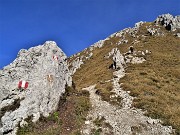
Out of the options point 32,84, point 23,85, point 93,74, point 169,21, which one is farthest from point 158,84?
point 169,21

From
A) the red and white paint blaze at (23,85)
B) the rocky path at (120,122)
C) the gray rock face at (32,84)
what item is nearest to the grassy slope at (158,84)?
the rocky path at (120,122)

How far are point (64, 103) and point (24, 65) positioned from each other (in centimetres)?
611

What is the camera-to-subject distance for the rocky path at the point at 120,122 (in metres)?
27.8

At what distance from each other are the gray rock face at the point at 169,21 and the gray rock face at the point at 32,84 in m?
66.7

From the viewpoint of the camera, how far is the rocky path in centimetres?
2777

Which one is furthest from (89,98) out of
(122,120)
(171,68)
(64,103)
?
(171,68)

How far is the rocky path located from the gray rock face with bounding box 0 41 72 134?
4.38 metres

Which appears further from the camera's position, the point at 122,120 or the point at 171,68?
the point at 171,68

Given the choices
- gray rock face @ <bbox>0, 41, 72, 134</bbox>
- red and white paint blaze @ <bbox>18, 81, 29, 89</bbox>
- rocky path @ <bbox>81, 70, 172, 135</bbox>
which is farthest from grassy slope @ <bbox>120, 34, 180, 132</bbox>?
red and white paint blaze @ <bbox>18, 81, 29, 89</bbox>

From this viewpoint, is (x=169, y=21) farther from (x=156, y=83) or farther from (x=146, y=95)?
(x=146, y=95)

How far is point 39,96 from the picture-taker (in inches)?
1176

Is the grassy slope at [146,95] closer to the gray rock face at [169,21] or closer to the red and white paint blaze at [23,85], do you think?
the red and white paint blaze at [23,85]

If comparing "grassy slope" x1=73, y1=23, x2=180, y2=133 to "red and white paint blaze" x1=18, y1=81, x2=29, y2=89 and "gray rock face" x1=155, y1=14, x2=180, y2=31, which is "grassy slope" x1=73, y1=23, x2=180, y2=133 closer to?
"red and white paint blaze" x1=18, y1=81, x2=29, y2=89

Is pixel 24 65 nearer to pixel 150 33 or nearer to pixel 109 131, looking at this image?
pixel 109 131
